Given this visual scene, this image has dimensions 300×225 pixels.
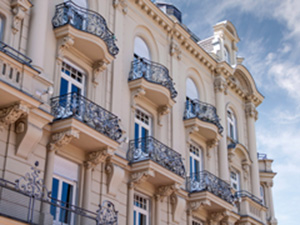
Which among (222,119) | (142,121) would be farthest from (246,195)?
(142,121)

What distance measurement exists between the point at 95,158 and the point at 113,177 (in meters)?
1.10

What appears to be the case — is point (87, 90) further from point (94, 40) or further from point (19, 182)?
point (19, 182)

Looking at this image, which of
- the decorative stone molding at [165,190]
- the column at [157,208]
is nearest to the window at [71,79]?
the decorative stone molding at [165,190]

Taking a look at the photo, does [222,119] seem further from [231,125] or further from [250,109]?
[250,109]

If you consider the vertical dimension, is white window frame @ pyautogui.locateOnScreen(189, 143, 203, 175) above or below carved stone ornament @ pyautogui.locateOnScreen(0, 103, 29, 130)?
above

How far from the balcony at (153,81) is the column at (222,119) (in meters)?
5.04

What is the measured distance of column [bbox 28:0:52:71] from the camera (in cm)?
1597

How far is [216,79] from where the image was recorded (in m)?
27.4

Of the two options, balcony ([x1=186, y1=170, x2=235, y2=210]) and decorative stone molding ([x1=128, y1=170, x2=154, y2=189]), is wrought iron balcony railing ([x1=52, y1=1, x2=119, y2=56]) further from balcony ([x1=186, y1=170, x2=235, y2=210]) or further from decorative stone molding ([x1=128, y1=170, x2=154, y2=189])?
balcony ([x1=186, y1=170, x2=235, y2=210])

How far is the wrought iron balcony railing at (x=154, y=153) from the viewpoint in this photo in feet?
61.9

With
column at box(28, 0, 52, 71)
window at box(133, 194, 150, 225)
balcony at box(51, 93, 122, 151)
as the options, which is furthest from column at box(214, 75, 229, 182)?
column at box(28, 0, 52, 71)

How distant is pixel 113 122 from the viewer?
17.5 meters

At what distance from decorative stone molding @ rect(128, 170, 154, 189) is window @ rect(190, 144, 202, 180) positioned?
4.98m

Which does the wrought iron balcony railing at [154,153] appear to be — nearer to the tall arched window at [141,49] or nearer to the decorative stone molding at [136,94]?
the decorative stone molding at [136,94]
